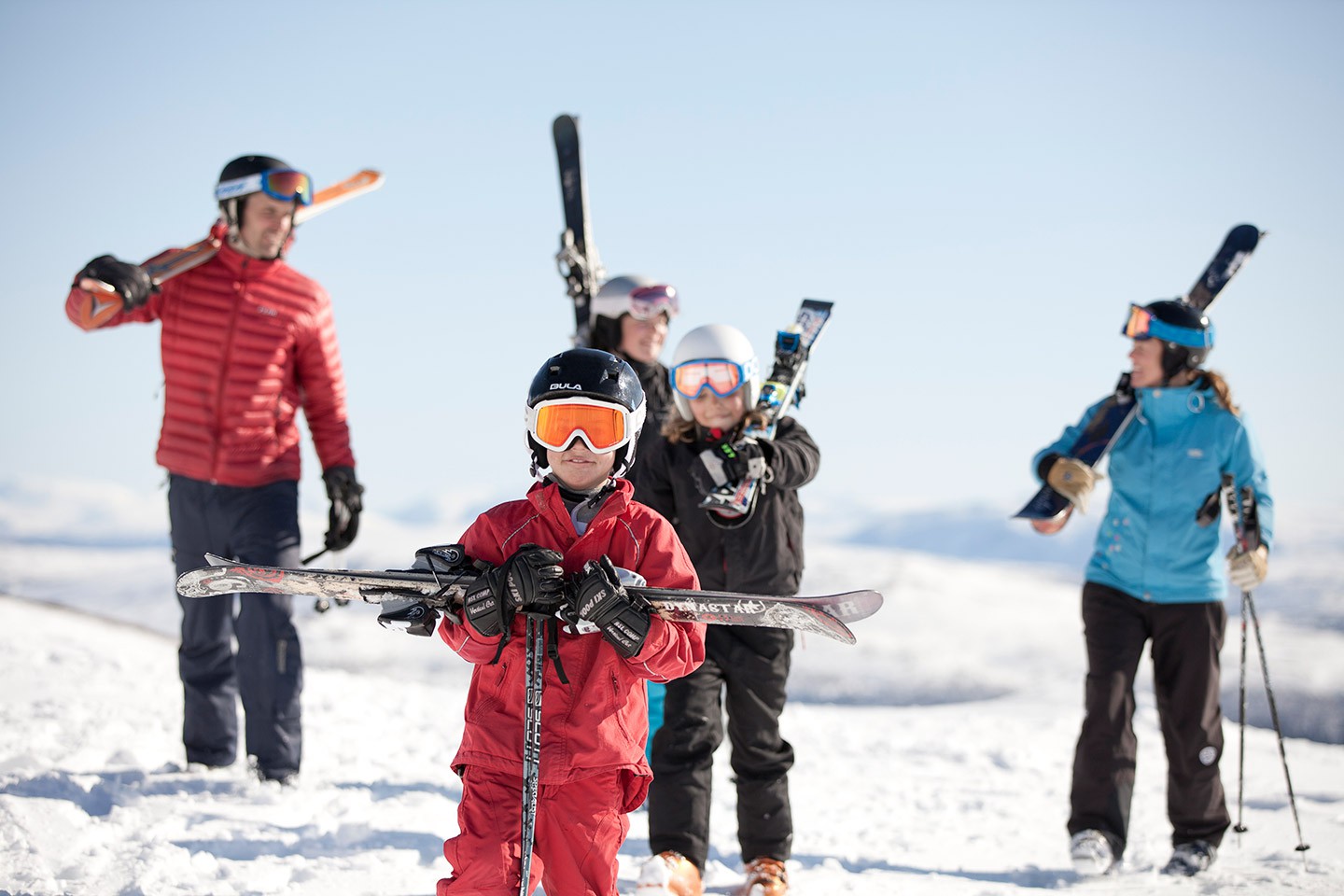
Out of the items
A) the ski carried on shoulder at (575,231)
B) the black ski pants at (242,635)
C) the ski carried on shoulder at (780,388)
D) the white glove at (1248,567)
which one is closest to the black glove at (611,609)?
the ski carried on shoulder at (780,388)

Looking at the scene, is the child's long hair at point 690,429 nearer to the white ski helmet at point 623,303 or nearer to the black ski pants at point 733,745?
the black ski pants at point 733,745

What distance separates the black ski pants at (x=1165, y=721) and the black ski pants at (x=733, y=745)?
160cm

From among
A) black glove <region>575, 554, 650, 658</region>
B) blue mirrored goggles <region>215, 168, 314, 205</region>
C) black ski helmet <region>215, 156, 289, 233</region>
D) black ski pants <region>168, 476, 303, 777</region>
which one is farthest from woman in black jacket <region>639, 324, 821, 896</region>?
black ski helmet <region>215, 156, 289, 233</region>

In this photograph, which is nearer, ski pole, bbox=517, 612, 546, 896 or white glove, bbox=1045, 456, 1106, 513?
ski pole, bbox=517, 612, 546, 896

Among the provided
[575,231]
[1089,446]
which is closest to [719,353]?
[1089,446]

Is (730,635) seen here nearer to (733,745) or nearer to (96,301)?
(733,745)

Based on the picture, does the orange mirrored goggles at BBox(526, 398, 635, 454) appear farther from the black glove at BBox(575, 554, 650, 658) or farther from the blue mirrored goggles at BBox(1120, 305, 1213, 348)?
the blue mirrored goggles at BBox(1120, 305, 1213, 348)

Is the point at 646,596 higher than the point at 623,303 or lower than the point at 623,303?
lower

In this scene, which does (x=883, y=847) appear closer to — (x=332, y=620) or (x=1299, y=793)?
(x=1299, y=793)

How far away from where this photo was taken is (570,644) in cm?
321

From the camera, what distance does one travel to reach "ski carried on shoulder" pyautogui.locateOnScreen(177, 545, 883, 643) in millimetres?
2977

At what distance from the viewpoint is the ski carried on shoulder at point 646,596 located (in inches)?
117

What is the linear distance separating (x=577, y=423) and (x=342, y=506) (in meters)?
2.82

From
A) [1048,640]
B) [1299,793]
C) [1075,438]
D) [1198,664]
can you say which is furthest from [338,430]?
[1048,640]
